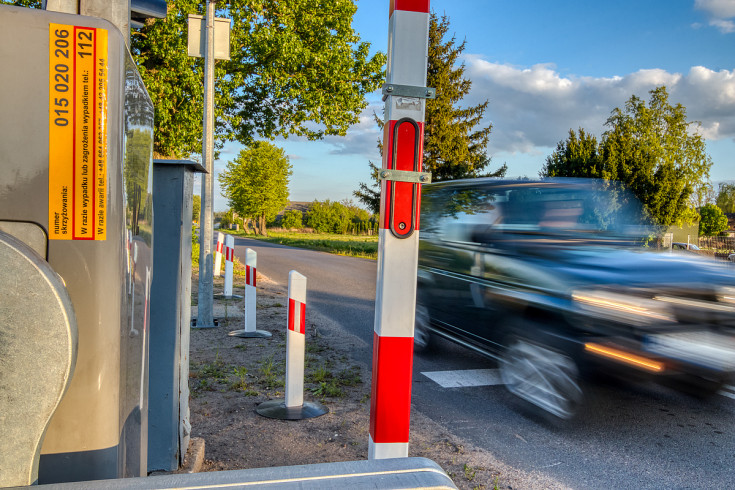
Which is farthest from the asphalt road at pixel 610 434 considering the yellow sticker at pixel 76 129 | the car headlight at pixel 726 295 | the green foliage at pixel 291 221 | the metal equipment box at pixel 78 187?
the green foliage at pixel 291 221

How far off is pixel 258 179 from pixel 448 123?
1545 inches

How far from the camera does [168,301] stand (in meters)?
3.08

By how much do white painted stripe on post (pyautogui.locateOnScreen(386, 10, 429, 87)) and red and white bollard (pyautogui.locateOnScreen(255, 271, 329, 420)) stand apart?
8.07 feet

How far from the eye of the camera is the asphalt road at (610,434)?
354cm

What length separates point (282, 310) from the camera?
365 inches

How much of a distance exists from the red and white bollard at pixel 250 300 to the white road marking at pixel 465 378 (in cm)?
242

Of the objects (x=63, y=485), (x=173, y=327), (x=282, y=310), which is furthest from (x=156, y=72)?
(x=63, y=485)

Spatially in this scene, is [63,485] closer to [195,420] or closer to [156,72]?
[195,420]

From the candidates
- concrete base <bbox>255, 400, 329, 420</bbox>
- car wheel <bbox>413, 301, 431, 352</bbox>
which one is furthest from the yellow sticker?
car wheel <bbox>413, 301, 431, 352</bbox>

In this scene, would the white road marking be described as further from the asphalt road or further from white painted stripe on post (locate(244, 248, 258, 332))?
white painted stripe on post (locate(244, 248, 258, 332))

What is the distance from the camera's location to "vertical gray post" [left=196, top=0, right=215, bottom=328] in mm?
7586

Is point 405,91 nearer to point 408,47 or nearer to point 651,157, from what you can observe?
point 408,47

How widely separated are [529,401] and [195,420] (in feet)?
8.60

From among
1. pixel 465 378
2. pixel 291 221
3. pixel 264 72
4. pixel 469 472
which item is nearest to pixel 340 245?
pixel 264 72
